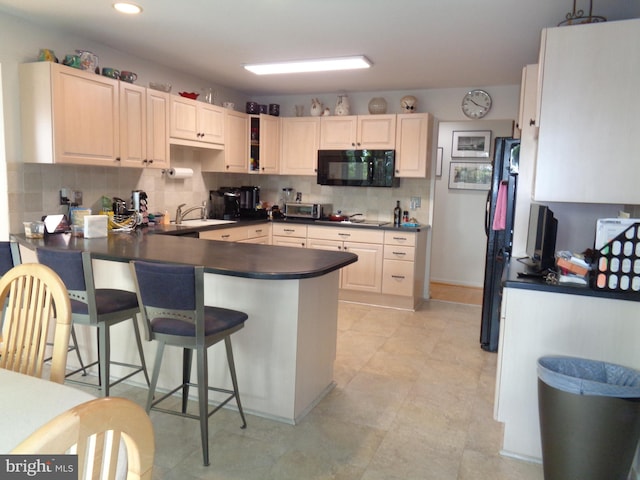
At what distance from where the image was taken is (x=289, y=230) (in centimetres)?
548

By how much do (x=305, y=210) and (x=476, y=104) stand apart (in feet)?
7.52

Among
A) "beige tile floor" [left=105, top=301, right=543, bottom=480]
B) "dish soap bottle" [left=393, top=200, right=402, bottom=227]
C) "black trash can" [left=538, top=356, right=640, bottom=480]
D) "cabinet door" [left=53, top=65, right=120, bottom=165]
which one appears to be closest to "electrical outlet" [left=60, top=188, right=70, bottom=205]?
"cabinet door" [left=53, top=65, right=120, bottom=165]

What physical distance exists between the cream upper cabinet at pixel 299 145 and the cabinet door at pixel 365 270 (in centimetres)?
118

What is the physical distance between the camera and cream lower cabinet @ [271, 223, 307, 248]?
17.8ft

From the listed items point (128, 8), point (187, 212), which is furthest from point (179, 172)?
point (128, 8)

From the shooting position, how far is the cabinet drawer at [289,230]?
542 cm

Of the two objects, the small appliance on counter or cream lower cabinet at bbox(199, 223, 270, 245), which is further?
the small appliance on counter

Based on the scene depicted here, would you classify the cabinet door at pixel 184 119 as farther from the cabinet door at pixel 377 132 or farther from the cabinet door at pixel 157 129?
the cabinet door at pixel 377 132

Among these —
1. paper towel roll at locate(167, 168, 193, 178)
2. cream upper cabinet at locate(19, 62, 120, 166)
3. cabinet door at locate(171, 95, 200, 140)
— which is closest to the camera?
cream upper cabinet at locate(19, 62, 120, 166)

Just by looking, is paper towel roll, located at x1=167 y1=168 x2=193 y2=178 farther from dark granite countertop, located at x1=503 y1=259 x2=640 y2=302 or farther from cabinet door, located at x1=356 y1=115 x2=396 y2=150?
dark granite countertop, located at x1=503 y1=259 x2=640 y2=302

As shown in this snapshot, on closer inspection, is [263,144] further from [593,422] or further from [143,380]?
[593,422]

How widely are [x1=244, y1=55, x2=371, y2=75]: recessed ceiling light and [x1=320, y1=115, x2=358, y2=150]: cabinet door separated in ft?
3.41

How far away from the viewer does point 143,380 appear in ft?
9.71

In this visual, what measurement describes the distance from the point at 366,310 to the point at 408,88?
2.59 meters
